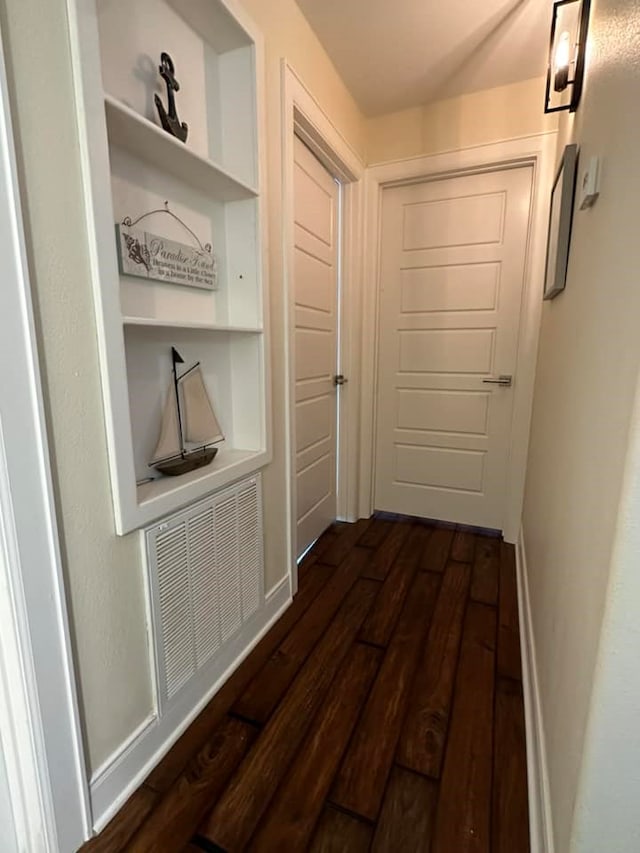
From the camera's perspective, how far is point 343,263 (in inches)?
105

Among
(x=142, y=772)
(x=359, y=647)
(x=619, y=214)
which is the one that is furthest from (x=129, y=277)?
(x=359, y=647)

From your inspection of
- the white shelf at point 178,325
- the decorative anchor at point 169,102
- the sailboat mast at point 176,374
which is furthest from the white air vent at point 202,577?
the decorative anchor at point 169,102

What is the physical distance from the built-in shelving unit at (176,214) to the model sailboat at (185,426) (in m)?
0.03

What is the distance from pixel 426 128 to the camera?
2.48 meters

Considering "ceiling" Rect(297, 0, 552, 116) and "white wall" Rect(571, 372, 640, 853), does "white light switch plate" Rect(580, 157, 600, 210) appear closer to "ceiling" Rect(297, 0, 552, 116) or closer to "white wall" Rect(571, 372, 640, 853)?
"white wall" Rect(571, 372, 640, 853)

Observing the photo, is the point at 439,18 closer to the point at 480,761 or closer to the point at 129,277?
the point at 129,277

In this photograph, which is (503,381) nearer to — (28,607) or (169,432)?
(169,432)

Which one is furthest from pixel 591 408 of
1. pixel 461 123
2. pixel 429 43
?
pixel 461 123

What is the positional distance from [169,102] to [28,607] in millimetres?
1409

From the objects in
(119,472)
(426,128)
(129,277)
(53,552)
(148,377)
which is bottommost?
(53,552)

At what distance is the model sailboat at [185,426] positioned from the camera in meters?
1.37

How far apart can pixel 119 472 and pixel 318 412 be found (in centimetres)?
159

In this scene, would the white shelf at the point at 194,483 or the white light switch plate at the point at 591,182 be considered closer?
the white light switch plate at the point at 591,182

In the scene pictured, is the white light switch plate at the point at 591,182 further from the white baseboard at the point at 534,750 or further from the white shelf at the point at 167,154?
the white baseboard at the point at 534,750
